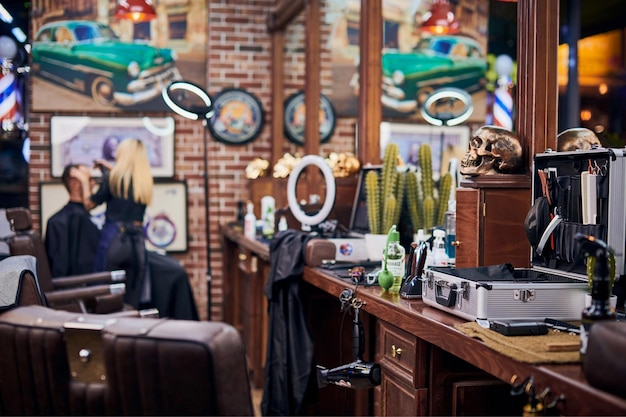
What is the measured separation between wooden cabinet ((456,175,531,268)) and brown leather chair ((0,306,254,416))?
5.34 ft

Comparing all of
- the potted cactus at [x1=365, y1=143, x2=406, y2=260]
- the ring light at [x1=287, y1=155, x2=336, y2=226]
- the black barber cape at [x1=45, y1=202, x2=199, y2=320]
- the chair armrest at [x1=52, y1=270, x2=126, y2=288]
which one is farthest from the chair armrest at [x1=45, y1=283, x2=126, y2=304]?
the potted cactus at [x1=365, y1=143, x2=406, y2=260]

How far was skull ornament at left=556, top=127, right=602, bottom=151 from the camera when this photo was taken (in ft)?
10.0

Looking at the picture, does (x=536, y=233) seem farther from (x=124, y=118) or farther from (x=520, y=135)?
(x=124, y=118)

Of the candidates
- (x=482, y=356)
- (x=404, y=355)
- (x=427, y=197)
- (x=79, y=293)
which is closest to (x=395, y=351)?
(x=404, y=355)

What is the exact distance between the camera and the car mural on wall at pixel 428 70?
804 cm

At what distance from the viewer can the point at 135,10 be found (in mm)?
6844

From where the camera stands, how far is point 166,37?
7.55 m

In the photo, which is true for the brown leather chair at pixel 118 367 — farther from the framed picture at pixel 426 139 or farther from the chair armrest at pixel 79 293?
the framed picture at pixel 426 139

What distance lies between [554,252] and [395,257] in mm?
749

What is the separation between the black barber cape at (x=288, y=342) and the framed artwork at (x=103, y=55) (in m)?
3.82

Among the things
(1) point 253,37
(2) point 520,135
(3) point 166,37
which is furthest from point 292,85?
(2) point 520,135

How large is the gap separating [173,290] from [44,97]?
253 cm

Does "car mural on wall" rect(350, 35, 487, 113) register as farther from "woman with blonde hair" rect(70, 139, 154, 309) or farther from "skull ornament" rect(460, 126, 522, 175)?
"skull ornament" rect(460, 126, 522, 175)

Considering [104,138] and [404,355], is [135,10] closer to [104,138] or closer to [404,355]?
[104,138]
